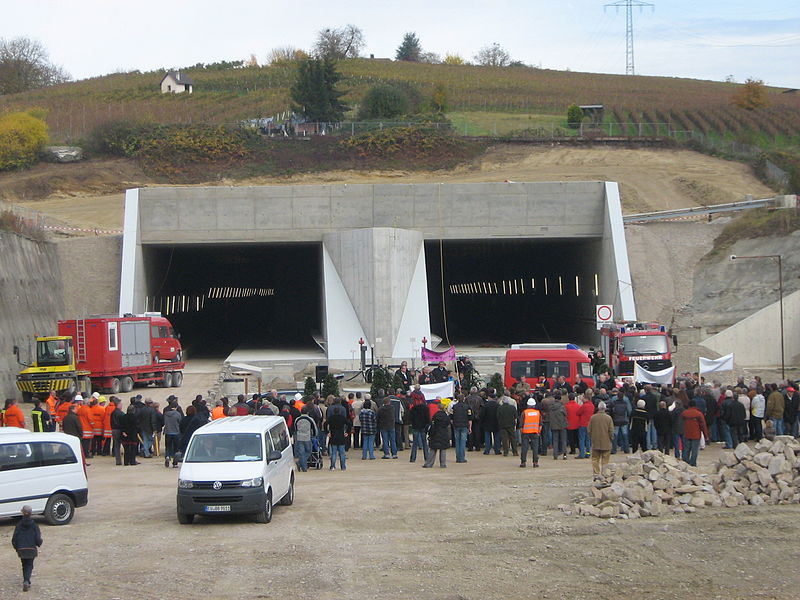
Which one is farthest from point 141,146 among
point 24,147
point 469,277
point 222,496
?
point 222,496

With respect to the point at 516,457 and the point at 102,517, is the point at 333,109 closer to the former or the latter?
the point at 516,457

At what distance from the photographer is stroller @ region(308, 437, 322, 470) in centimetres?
2128

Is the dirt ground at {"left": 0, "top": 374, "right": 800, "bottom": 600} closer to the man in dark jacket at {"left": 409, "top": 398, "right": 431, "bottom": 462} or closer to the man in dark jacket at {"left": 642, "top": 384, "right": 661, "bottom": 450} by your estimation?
the man in dark jacket at {"left": 409, "top": 398, "right": 431, "bottom": 462}

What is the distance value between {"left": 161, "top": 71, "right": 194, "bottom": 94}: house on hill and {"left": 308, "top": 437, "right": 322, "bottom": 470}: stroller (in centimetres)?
10572

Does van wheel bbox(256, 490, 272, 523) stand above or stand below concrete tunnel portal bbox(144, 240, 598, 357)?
below

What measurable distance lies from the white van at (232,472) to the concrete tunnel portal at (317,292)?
30.8m

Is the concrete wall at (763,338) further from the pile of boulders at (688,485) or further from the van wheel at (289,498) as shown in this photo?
the van wheel at (289,498)

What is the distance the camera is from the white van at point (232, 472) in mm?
15016

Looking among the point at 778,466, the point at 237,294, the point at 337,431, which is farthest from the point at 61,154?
the point at 778,466

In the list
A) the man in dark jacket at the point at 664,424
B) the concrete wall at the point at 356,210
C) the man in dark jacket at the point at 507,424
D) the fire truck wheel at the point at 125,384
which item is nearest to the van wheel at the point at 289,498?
the man in dark jacket at the point at 507,424

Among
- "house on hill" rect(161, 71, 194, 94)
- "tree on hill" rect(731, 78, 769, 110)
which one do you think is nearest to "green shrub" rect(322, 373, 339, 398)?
"tree on hill" rect(731, 78, 769, 110)

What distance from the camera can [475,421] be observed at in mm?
23297

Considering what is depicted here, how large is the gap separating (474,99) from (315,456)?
9522 cm

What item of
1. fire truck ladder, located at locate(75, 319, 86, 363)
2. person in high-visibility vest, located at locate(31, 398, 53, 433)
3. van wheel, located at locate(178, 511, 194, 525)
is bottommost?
van wheel, located at locate(178, 511, 194, 525)
